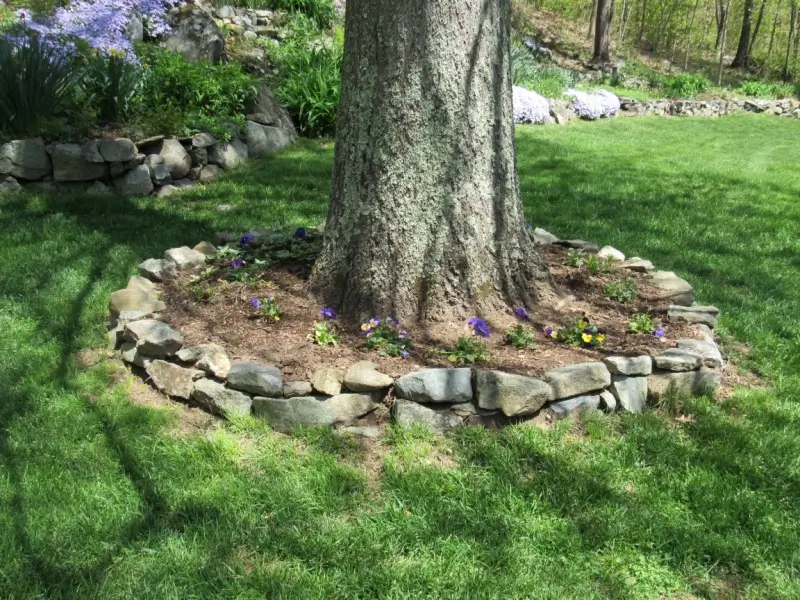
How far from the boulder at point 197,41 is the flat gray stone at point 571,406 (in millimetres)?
7183

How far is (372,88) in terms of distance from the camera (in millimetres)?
3381

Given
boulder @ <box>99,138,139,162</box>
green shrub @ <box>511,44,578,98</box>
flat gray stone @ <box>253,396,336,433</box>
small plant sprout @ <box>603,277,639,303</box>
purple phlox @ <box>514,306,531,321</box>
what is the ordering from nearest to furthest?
flat gray stone @ <box>253,396,336,433</box>
purple phlox @ <box>514,306,531,321</box>
small plant sprout @ <box>603,277,639,303</box>
boulder @ <box>99,138,139,162</box>
green shrub @ <box>511,44,578,98</box>

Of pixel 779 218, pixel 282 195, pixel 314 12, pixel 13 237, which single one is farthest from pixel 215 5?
pixel 779 218

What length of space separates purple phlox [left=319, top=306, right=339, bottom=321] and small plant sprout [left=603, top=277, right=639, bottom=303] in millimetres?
1697

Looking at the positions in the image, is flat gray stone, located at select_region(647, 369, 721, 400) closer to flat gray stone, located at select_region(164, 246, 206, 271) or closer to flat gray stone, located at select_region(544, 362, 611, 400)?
flat gray stone, located at select_region(544, 362, 611, 400)

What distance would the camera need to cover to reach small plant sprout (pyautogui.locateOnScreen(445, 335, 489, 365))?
327 centimetres

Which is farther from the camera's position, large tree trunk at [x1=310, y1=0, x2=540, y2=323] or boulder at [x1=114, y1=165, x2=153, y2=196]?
boulder at [x1=114, y1=165, x2=153, y2=196]

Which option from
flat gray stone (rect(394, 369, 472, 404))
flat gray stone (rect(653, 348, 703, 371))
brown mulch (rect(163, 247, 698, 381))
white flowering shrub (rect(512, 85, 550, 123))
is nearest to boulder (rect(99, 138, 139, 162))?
brown mulch (rect(163, 247, 698, 381))

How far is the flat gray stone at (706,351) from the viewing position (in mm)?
3506

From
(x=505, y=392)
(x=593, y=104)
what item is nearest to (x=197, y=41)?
(x=505, y=392)

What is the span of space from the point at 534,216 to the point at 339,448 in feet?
14.1

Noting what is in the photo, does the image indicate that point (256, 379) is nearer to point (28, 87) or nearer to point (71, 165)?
point (71, 165)

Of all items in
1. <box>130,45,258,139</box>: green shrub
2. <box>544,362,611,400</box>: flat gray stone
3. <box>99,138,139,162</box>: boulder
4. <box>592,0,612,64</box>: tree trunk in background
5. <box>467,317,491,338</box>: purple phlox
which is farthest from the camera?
<box>592,0,612,64</box>: tree trunk in background

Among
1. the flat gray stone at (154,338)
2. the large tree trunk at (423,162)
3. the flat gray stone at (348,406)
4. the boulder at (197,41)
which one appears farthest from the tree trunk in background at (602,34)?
the flat gray stone at (348,406)
